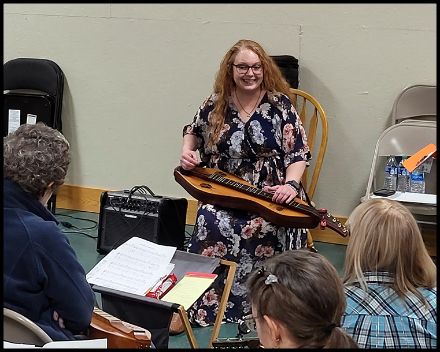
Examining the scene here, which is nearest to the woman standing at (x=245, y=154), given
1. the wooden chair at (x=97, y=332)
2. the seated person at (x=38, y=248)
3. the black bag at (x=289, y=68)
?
the black bag at (x=289, y=68)

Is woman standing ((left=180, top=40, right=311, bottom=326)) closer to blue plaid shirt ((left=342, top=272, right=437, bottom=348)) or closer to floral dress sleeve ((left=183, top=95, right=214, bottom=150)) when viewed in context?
floral dress sleeve ((left=183, top=95, right=214, bottom=150))

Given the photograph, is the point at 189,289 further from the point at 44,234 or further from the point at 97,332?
the point at 44,234

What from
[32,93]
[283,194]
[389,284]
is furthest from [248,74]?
[32,93]

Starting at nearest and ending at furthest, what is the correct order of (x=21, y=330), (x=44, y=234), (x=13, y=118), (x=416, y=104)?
(x=21, y=330), (x=44, y=234), (x=416, y=104), (x=13, y=118)

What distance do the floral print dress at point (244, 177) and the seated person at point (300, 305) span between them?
1.34 meters

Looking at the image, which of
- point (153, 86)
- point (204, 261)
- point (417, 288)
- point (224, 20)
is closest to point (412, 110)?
point (224, 20)

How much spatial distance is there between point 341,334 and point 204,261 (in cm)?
98

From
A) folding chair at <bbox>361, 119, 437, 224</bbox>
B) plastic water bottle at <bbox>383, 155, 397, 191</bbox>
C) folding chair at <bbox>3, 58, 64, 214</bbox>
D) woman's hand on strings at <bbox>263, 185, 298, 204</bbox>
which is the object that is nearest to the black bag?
folding chair at <bbox>361, 119, 437, 224</bbox>

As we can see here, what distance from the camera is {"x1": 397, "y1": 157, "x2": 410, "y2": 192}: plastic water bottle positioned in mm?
3439

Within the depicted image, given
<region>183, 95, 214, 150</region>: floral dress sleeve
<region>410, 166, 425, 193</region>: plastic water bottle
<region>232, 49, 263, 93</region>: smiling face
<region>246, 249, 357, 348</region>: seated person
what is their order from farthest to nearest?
<region>410, 166, 425, 193</region>: plastic water bottle < <region>183, 95, 214, 150</region>: floral dress sleeve < <region>232, 49, 263, 93</region>: smiling face < <region>246, 249, 357, 348</region>: seated person

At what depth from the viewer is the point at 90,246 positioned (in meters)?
3.68

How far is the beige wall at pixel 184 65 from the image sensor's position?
3625 mm

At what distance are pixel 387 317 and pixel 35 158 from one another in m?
1.00

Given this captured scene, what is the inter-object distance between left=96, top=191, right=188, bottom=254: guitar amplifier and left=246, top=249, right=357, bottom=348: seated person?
206 centimetres
